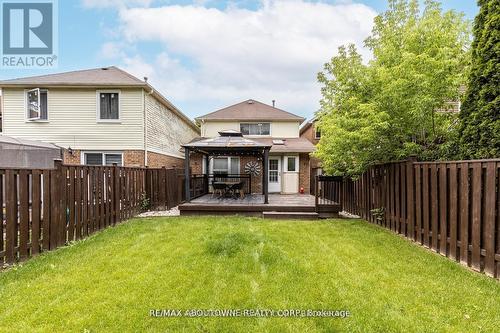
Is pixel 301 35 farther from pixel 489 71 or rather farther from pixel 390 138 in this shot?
pixel 489 71

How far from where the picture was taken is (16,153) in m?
→ 10.2

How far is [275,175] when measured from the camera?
A: 17.4 metres

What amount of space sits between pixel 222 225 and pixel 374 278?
4.56m

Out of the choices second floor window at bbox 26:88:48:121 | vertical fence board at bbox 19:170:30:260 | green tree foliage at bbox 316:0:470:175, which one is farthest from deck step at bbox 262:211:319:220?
second floor window at bbox 26:88:48:121

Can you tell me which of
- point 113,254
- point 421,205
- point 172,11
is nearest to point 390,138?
point 421,205

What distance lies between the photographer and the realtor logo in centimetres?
1119

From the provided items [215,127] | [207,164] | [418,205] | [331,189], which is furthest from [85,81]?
[418,205]

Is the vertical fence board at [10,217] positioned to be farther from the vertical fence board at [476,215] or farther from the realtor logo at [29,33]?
the realtor logo at [29,33]

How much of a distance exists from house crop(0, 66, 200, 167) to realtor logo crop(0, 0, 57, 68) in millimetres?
1318

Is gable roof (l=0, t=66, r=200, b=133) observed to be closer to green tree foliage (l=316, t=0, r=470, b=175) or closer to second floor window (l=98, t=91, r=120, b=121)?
second floor window (l=98, t=91, r=120, b=121)

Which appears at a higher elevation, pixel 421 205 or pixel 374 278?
pixel 421 205

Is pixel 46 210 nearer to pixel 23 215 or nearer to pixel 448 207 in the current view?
pixel 23 215

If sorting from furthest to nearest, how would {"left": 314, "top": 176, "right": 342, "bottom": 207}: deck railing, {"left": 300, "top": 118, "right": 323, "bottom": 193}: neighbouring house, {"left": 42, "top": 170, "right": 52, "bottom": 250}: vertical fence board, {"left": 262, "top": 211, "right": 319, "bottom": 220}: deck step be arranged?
{"left": 300, "top": 118, "right": 323, "bottom": 193}: neighbouring house, {"left": 314, "top": 176, "right": 342, "bottom": 207}: deck railing, {"left": 262, "top": 211, "right": 319, "bottom": 220}: deck step, {"left": 42, "top": 170, "right": 52, "bottom": 250}: vertical fence board

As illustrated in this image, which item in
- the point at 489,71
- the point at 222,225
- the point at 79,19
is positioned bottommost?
the point at 222,225
